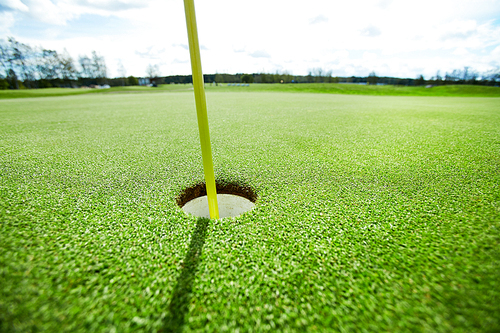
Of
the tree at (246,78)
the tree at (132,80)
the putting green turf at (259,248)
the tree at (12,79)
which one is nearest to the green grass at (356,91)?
the tree at (12,79)

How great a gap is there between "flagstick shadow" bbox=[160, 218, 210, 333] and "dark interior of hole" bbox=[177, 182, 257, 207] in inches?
24.8

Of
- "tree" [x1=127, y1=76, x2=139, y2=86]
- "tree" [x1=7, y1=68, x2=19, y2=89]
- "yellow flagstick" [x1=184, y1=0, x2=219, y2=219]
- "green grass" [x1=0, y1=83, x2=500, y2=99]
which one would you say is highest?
"tree" [x1=127, y1=76, x2=139, y2=86]

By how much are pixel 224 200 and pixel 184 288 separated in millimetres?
1141

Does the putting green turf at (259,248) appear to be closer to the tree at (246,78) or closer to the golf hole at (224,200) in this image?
the golf hole at (224,200)

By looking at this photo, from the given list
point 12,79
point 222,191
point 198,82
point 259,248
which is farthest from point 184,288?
point 12,79

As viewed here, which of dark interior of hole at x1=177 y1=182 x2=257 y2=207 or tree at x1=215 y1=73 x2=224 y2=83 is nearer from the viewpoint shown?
dark interior of hole at x1=177 y1=182 x2=257 y2=207

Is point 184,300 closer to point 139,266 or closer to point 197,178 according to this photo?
point 139,266

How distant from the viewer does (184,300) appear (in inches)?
35.7

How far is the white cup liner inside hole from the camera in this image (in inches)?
75.0

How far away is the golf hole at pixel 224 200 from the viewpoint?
1898 mm

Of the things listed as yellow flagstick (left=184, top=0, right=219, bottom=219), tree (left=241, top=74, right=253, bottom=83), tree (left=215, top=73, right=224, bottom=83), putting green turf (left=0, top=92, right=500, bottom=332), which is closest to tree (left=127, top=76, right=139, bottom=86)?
tree (left=215, top=73, right=224, bottom=83)

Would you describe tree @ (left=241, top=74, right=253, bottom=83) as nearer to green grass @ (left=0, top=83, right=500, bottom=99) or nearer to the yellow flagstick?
green grass @ (left=0, top=83, right=500, bottom=99)

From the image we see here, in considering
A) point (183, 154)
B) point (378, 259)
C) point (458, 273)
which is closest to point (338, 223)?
point (378, 259)

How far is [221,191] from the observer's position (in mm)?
2123
